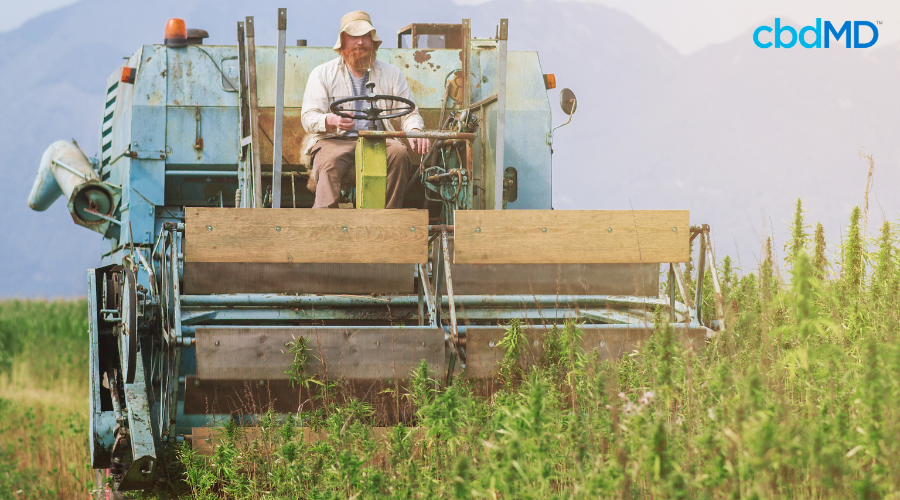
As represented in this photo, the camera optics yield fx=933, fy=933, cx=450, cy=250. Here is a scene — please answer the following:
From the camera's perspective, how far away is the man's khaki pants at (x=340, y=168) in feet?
20.2

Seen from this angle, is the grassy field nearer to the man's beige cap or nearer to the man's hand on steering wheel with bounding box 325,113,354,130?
the man's hand on steering wheel with bounding box 325,113,354,130

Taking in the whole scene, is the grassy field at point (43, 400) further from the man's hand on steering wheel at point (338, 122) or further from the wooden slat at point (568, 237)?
the wooden slat at point (568, 237)

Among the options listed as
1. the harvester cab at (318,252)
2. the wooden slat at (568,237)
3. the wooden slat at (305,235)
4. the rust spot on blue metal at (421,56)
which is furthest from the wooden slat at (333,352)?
the rust spot on blue metal at (421,56)

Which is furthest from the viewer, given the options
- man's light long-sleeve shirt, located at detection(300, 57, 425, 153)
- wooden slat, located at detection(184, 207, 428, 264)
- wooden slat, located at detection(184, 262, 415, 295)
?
man's light long-sleeve shirt, located at detection(300, 57, 425, 153)

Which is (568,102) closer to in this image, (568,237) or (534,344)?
(568,237)

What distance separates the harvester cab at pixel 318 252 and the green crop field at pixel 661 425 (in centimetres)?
24

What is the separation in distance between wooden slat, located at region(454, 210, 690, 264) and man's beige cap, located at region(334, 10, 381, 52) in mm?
1984

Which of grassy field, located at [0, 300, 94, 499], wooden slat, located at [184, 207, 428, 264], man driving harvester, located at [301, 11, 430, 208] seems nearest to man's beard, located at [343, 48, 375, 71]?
man driving harvester, located at [301, 11, 430, 208]

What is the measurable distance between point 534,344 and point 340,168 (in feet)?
6.86

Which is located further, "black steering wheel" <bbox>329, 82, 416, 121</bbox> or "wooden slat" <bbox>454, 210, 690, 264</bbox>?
"black steering wheel" <bbox>329, 82, 416, 121</bbox>

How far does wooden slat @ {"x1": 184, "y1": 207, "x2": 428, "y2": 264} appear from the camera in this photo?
5047 millimetres

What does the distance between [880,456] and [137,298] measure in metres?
3.79

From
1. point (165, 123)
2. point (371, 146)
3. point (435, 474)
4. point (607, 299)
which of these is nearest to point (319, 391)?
point (435, 474)

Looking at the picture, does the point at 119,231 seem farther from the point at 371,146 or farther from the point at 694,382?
the point at 694,382
